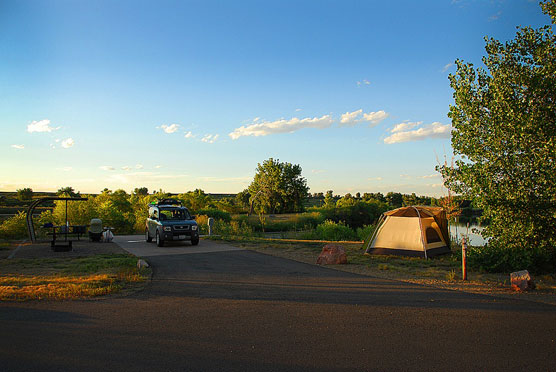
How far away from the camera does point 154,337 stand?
5.50 metres

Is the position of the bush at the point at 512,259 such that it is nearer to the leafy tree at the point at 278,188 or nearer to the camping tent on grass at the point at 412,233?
the camping tent on grass at the point at 412,233

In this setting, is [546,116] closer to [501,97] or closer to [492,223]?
[501,97]

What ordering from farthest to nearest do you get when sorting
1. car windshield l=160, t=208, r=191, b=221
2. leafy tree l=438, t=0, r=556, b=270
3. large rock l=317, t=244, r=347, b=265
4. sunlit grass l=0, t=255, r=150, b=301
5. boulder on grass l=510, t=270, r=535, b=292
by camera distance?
car windshield l=160, t=208, r=191, b=221 → large rock l=317, t=244, r=347, b=265 → leafy tree l=438, t=0, r=556, b=270 → boulder on grass l=510, t=270, r=535, b=292 → sunlit grass l=0, t=255, r=150, b=301

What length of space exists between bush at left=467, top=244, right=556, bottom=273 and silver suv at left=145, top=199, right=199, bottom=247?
11.8m

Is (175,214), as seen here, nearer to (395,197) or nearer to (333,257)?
(333,257)

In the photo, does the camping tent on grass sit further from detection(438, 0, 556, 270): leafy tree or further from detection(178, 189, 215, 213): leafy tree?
detection(178, 189, 215, 213): leafy tree

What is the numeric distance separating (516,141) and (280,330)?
8673 millimetres

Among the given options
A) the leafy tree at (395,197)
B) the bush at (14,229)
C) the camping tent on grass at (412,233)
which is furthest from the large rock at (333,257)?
the leafy tree at (395,197)

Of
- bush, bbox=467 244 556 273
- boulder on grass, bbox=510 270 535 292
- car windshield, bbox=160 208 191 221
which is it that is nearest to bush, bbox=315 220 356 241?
car windshield, bbox=160 208 191 221

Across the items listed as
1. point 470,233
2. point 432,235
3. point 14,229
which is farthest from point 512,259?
point 14,229

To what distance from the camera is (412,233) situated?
1412 cm

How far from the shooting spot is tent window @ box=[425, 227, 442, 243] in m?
14.0

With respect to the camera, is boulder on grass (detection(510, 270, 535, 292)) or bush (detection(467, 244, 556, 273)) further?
bush (detection(467, 244, 556, 273))

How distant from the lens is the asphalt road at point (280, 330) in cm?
464
